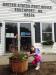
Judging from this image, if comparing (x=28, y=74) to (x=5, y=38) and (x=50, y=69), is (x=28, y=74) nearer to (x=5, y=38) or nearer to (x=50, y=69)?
(x=50, y=69)

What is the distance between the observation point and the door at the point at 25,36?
22000 mm

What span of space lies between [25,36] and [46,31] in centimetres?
161

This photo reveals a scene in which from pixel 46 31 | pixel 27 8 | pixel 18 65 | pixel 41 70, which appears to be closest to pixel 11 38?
pixel 27 8

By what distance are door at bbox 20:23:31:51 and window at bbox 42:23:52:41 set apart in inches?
41.3

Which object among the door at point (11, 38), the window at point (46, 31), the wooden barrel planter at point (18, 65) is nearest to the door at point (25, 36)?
the door at point (11, 38)

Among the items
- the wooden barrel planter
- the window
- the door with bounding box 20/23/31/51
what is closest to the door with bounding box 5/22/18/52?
the door with bounding box 20/23/31/51

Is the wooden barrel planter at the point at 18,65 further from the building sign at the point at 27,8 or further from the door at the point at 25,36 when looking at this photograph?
the building sign at the point at 27,8

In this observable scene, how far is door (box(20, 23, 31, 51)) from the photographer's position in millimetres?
22000

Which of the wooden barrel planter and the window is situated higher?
the window

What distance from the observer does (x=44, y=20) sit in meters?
22.5

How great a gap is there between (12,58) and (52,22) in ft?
25.2

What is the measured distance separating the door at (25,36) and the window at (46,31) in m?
1.05

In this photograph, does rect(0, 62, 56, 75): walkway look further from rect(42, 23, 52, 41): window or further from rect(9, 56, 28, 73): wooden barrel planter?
rect(42, 23, 52, 41): window

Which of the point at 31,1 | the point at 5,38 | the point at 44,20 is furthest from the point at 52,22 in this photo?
the point at 5,38
